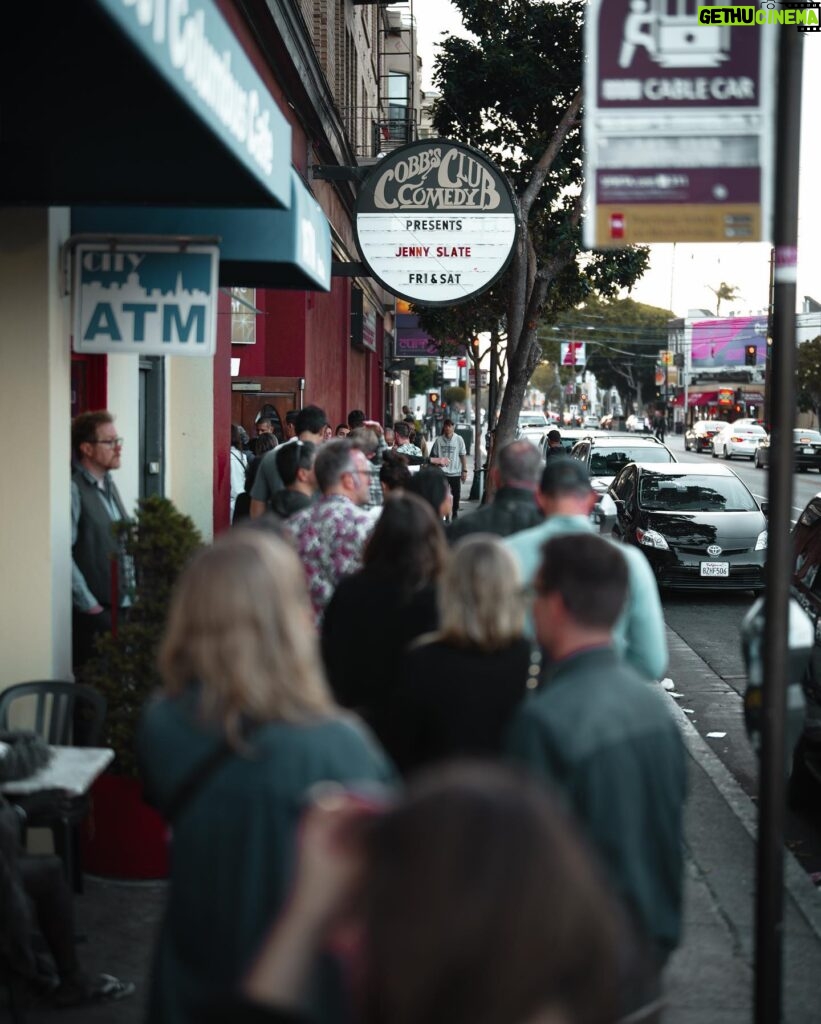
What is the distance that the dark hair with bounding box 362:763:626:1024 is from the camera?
152 cm

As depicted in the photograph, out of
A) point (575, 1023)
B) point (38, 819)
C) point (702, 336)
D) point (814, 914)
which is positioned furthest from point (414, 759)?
point (702, 336)

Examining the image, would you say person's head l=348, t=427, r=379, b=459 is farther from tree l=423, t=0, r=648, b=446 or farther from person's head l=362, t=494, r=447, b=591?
tree l=423, t=0, r=648, b=446

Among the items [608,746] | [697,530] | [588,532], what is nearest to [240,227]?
[588,532]

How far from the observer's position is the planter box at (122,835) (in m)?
5.93

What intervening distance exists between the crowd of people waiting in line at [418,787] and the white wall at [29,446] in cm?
215

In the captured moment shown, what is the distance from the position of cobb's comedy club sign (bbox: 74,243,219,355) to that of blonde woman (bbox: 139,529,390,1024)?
4382 mm

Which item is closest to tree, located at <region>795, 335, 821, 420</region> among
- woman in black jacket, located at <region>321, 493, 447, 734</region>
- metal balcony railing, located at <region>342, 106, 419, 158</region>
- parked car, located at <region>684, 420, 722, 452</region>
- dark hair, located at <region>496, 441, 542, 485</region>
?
parked car, located at <region>684, 420, 722, 452</region>

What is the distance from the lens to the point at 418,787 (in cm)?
165

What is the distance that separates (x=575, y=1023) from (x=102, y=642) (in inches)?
182

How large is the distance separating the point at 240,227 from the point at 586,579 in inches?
199

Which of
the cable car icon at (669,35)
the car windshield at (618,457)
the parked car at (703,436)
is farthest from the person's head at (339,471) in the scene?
the parked car at (703,436)

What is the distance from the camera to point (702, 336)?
112 meters

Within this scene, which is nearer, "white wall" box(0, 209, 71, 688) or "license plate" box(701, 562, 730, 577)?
"white wall" box(0, 209, 71, 688)

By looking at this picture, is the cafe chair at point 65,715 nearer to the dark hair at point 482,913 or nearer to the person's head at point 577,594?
the person's head at point 577,594
